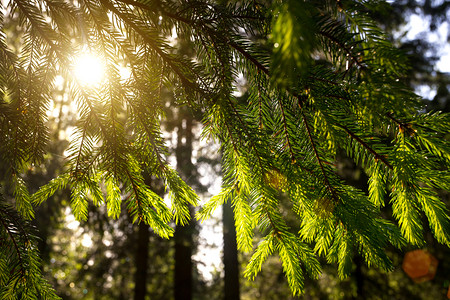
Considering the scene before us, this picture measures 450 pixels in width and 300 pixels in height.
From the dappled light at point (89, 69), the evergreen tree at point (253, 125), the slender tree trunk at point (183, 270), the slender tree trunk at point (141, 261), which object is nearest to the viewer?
the evergreen tree at point (253, 125)

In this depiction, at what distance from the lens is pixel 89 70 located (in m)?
1.25

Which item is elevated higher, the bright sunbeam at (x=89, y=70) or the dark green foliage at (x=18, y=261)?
the bright sunbeam at (x=89, y=70)

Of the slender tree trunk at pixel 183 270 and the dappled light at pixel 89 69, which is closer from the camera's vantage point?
the dappled light at pixel 89 69

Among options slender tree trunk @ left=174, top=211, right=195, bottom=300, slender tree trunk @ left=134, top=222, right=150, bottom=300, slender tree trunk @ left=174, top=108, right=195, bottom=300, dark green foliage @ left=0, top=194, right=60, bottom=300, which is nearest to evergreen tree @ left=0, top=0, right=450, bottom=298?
dark green foliage @ left=0, top=194, right=60, bottom=300

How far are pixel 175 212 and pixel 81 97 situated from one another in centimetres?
67

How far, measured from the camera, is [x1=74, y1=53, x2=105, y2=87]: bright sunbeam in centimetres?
122

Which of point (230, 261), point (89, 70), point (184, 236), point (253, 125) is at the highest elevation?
point (184, 236)

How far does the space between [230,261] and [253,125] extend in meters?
7.30

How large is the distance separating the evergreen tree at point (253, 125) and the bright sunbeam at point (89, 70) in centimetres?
2

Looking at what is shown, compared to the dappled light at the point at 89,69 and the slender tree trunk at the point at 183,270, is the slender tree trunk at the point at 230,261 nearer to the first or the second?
the slender tree trunk at the point at 183,270

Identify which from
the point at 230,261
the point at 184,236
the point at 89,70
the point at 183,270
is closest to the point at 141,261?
the point at 183,270

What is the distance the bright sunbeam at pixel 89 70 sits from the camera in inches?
48.2

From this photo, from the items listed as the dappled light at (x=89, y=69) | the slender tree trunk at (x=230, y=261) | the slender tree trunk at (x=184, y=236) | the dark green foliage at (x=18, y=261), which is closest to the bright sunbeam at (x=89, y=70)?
the dappled light at (x=89, y=69)

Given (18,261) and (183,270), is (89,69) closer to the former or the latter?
(18,261)
